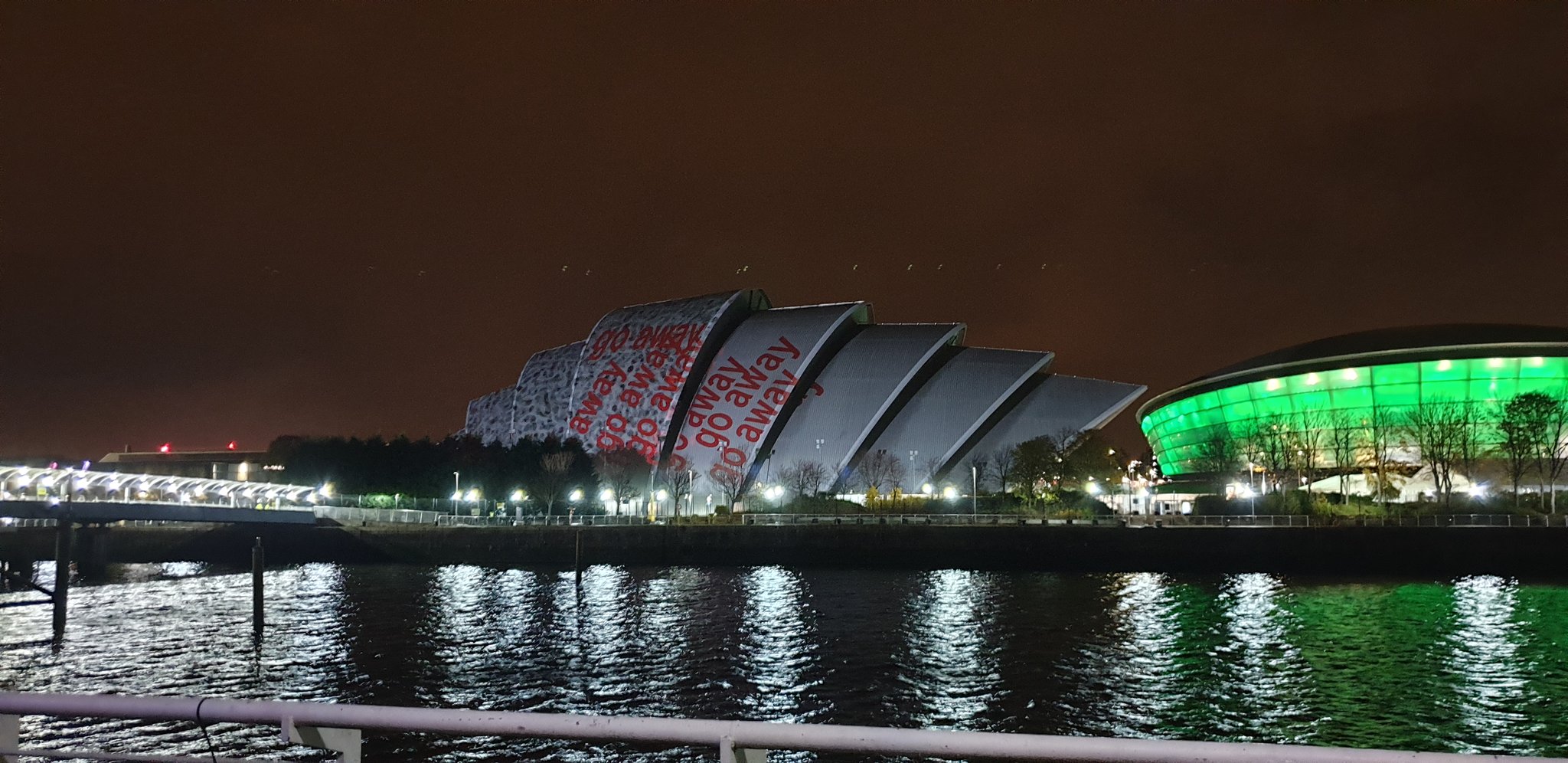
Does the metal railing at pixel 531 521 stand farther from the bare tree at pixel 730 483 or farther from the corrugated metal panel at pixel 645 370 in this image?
the corrugated metal panel at pixel 645 370

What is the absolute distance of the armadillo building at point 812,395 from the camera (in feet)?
264

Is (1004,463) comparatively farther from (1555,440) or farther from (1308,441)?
(1555,440)

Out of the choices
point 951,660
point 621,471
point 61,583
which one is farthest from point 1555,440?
point 61,583

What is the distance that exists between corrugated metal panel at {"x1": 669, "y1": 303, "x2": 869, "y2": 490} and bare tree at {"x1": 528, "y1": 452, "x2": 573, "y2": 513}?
7482mm

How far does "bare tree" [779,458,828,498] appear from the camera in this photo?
74562 millimetres

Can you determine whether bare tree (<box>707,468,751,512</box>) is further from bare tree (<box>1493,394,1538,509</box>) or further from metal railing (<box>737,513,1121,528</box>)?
bare tree (<box>1493,394,1538,509</box>)

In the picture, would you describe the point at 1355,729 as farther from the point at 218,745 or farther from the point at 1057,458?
the point at 1057,458

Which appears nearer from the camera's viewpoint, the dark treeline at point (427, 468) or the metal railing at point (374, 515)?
the metal railing at point (374, 515)

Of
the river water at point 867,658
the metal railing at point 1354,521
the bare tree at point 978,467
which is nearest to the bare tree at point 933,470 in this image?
the bare tree at point 978,467

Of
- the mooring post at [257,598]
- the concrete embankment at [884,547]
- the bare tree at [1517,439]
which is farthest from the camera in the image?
the bare tree at [1517,439]

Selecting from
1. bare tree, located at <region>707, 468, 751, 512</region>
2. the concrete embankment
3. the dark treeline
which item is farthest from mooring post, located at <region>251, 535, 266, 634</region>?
bare tree, located at <region>707, 468, 751, 512</region>

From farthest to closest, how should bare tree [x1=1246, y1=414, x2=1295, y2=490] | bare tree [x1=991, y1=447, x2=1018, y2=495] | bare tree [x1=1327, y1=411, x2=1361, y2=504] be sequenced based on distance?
bare tree [x1=991, y1=447, x2=1018, y2=495] < bare tree [x1=1327, y1=411, x2=1361, y2=504] < bare tree [x1=1246, y1=414, x2=1295, y2=490]

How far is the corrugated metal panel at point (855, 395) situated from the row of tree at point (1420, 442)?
20878mm

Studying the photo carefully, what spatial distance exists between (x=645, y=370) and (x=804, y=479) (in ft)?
56.4
